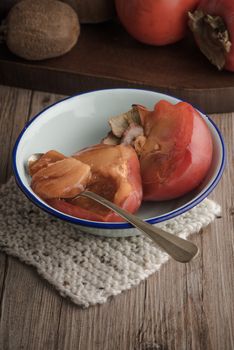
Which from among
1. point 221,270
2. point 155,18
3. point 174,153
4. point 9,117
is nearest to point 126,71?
point 155,18

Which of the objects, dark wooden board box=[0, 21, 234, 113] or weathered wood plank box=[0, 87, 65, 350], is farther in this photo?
dark wooden board box=[0, 21, 234, 113]

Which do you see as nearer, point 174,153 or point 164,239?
point 164,239

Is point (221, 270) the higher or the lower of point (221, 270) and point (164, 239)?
the lower

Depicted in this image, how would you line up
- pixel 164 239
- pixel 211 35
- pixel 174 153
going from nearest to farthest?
pixel 164 239 < pixel 174 153 < pixel 211 35

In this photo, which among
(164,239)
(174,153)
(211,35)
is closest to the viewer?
(164,239)

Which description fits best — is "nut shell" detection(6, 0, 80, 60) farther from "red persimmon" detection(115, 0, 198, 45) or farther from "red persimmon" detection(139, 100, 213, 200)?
"red persimmon" detection(139, 100, 213, 200)

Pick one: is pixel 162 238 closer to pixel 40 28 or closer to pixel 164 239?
pixel 164 239

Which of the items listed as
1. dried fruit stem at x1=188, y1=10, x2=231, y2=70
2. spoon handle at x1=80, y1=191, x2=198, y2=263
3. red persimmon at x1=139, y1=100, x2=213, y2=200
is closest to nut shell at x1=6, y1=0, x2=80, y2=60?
dried fruit stem at x1=188, y1=10, x2=231, y2=70
